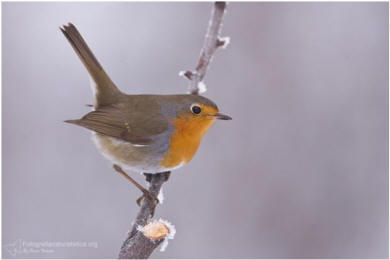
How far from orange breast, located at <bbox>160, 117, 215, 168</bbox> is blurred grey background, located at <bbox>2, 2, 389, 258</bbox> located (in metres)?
2.02

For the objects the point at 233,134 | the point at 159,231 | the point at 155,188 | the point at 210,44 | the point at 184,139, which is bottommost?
the point at 159,231

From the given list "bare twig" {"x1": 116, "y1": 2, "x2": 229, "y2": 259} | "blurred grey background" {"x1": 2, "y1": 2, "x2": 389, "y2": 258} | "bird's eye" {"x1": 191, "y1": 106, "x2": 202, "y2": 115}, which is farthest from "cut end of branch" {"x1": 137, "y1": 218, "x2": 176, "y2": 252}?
"blurred grey background" {"x1": 2, "y1": 2, "x2": 389, "y2": 258}

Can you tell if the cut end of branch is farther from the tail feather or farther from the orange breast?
the tail feather

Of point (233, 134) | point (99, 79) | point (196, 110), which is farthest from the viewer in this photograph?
point (233, 134)

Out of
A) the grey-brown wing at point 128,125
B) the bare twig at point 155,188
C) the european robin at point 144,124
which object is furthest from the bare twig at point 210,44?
the grey-brown wing at point 128,125

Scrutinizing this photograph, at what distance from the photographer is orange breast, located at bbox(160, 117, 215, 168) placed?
323 cm

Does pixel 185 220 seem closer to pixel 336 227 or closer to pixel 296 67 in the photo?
pixel 336 227

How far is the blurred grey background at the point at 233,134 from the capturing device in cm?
511

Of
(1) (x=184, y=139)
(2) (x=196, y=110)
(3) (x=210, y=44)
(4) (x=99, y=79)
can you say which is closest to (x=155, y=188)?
(1) (x=184, y=139)

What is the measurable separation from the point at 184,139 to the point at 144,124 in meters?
0.33

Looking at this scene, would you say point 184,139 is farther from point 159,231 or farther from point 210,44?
point 159,231

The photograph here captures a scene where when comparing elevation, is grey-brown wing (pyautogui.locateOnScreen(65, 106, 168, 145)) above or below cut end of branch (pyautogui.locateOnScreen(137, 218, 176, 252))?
above

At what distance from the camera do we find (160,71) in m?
5.75

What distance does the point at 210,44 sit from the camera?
11.1 ft
